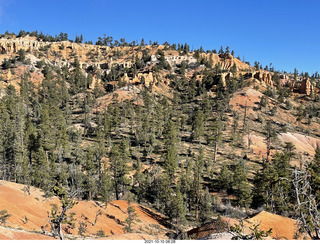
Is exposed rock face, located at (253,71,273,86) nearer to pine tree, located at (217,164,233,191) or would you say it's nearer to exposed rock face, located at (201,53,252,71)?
Result: exposed rock face, located at (201,53,252,71)

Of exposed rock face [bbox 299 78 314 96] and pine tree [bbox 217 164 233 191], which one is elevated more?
exposed rock face [bbox 299 78 314 96]

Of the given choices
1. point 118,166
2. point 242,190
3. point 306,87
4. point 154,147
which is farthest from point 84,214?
point 306,87

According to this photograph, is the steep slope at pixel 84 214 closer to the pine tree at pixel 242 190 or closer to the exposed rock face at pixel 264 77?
the pine tree at pixel 242 190

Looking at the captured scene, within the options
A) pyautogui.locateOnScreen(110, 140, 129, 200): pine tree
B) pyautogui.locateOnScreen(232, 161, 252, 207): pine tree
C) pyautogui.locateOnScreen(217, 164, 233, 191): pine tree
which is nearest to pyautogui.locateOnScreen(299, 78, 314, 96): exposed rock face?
pyautogui.locateOnScreen(217, 164, 233, 191): pine tree

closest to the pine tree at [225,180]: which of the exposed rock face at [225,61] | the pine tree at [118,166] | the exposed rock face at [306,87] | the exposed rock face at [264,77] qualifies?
the pine tree at [118,166]

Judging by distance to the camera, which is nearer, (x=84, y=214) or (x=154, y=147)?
(x=84, y=214)

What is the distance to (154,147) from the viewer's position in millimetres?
73688

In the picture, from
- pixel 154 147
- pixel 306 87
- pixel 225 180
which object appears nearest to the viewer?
pixel 225 180

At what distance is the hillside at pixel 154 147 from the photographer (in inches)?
1518

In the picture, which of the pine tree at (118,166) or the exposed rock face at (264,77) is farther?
the exposed rock face at (264,77)

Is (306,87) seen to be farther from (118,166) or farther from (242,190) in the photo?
(118,166)

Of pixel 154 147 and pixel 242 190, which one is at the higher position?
pixel 154 147

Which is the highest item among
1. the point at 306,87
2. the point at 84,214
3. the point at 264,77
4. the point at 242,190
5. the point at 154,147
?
the point at 264,77

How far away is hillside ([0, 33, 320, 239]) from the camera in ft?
127
